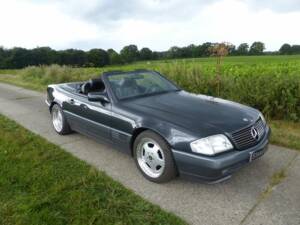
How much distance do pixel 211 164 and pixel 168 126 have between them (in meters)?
0.64

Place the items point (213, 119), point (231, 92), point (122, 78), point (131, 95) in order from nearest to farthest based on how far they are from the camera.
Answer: point (213, 119) < point (131, 95) < point (122, 78) < point (231, 92)

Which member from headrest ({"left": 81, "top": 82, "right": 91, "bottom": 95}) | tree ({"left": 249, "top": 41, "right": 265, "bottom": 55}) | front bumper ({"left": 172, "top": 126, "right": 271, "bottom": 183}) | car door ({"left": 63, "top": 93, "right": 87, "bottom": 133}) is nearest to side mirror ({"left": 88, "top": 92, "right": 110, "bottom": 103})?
car door ({"left": 63, "top": 93, "right": 87, "bottom": 133})

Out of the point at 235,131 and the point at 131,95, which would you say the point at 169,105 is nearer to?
the point at 131,95

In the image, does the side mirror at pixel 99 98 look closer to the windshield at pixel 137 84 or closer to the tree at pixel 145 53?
the windshield at pixel 137 84

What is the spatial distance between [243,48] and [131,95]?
151ft

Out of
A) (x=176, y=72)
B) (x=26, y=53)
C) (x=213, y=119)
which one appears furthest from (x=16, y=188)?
(x=26, y=53)

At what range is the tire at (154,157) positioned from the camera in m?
2.98

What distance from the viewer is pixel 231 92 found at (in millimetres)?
6340

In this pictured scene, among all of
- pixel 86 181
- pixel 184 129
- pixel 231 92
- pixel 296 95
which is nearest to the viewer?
pixel 184 129

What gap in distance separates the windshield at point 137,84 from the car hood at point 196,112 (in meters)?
0.20

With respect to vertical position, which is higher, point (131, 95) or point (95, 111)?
point (131, 95)

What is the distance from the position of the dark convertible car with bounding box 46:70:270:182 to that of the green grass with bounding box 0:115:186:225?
0.50 meters

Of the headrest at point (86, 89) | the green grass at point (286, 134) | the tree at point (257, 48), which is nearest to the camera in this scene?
the green grass at point (286, 134)

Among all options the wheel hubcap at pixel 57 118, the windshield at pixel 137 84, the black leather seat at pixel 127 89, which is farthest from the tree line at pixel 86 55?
the black leather seat at pixel 127 89
